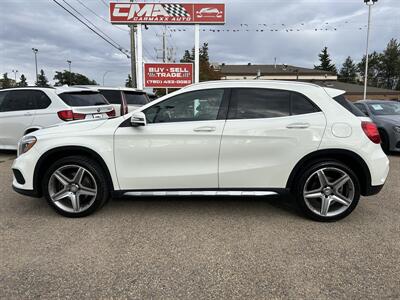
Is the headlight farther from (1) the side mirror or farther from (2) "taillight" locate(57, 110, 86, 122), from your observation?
(2) "taillight" locate(57, 110, 86, 122)

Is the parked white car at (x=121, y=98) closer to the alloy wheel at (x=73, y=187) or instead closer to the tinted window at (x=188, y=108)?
the alloy wheel at (x=73, y=187)

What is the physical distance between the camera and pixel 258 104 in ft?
13.2

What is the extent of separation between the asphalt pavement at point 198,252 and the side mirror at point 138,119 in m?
1.22

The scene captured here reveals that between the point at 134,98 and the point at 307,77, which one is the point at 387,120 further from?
the point at 307,77

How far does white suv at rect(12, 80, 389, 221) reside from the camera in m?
3.91

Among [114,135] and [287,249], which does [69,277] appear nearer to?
[114,135]

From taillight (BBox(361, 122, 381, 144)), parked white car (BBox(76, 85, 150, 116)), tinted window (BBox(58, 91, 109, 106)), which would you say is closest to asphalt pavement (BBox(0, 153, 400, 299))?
taillight (BBox(361, 122, 381, 144))

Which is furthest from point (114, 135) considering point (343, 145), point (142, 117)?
point (343, 145)

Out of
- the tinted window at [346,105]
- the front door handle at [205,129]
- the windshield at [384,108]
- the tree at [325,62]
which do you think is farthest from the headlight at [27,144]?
the tree at [325,62]

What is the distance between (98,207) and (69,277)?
1.35 m

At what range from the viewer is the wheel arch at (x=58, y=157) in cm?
400

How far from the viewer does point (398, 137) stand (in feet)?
27.0

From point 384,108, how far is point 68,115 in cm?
869

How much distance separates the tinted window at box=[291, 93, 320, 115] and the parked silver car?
5577 mm
